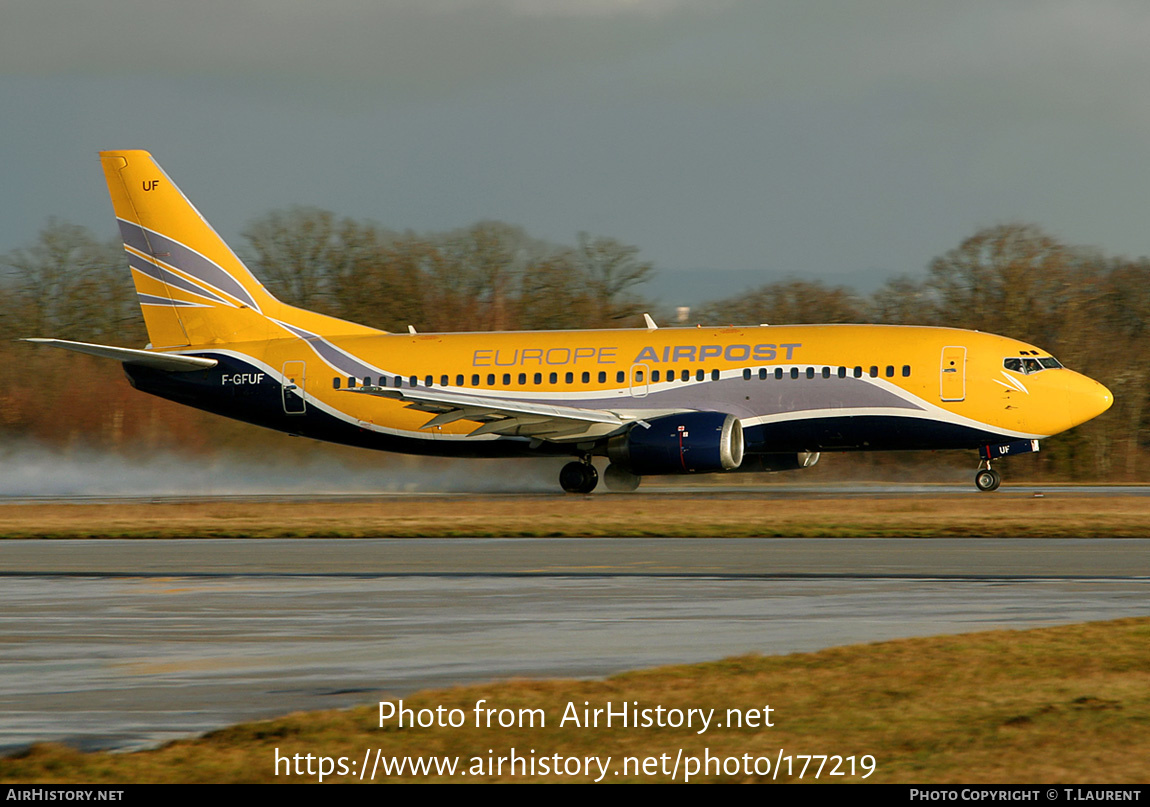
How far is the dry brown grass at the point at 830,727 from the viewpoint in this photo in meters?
6.95

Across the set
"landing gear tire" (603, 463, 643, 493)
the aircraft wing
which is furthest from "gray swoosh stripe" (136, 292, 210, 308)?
"landing gear tire" (603, 463, 643, 493)

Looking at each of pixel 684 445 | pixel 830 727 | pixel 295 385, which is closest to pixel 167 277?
pixel 295 385

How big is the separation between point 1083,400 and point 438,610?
20873 mm

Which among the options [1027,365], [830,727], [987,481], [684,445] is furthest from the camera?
[987,481]

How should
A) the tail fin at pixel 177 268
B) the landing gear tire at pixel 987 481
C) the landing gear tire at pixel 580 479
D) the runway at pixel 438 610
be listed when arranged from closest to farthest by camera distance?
1. the runway at pixel 438 610
2. the landing gear tire at pixel 987 481
3. the landing gear tire at pixel 580 479
4. the tail fin at pixel 177 268

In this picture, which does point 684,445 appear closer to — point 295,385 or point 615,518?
point 615,518

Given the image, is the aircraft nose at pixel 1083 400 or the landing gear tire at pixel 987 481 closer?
the aircraft nose at pixel 1083 400

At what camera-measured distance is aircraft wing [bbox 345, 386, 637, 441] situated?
30.8 m

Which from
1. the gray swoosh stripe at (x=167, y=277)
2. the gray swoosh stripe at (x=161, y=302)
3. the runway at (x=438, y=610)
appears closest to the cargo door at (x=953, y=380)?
the runway at (x=438, y=610)

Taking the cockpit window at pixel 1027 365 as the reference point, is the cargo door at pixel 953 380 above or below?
below

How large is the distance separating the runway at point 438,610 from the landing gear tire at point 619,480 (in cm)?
1233

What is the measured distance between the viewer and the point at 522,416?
101 feet

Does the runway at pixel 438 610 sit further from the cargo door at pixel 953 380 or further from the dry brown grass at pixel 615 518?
the cargo door at pixel 953 380
